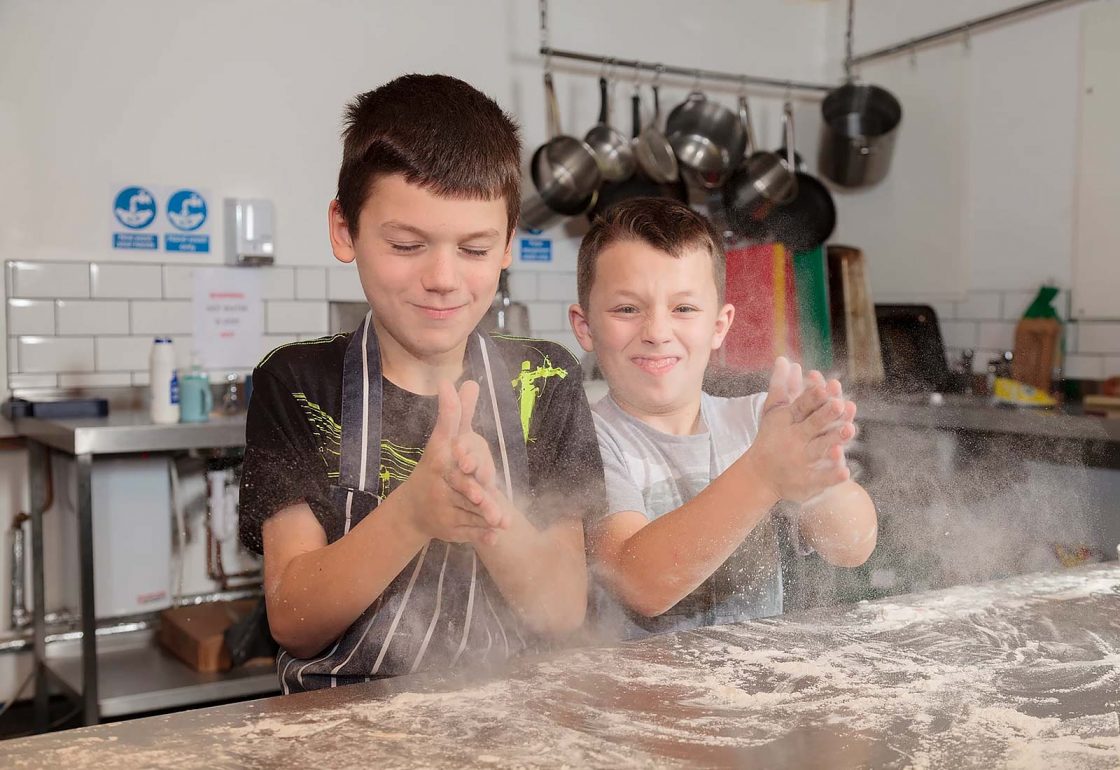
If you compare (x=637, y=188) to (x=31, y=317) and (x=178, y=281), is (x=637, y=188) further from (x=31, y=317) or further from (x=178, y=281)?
(x=31, y=317)

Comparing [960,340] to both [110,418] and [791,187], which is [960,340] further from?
[110,418]

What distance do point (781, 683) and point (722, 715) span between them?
8 centimetres

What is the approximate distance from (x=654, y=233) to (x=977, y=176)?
2.27 metres

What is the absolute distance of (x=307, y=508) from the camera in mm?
766

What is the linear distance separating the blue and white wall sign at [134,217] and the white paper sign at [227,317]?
5.1 inches

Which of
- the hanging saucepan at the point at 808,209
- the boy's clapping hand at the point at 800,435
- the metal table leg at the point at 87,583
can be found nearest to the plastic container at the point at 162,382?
the metal table leg at the point at 87,583

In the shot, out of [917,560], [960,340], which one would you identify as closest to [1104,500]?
[917,560]

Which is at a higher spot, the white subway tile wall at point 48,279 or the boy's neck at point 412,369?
the white subway tile wall at point 48,279

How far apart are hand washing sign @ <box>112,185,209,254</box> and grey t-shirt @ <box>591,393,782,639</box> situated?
161cm

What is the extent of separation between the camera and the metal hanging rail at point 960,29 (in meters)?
2.63

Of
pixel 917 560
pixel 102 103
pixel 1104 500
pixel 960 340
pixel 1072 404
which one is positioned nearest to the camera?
pixel 917 560

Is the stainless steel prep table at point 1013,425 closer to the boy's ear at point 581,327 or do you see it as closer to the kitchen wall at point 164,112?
the boy's ear at point 581,327

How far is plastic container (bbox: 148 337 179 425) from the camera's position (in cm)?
207

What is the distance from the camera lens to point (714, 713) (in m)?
0.64
